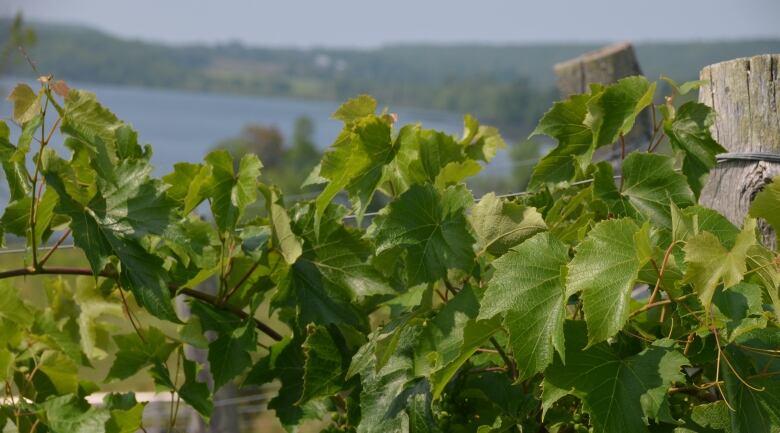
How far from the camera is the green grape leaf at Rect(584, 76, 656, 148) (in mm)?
1572

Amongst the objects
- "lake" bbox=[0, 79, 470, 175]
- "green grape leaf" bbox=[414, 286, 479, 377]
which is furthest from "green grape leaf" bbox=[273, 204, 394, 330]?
"lake" bbox=[0, 79, 470, 175]

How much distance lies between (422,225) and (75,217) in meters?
0.55

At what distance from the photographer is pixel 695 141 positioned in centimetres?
161

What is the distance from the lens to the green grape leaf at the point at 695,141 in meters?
1.60

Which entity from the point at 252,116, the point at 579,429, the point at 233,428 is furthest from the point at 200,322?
the point at 252,116

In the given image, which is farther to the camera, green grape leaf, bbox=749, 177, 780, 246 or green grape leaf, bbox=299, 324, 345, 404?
green grape leaf, bbox=299, 324, 345, 404

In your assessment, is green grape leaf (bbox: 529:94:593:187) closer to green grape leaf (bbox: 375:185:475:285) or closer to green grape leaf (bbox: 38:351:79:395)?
green grape leaf (bbox: 375:185:475:285)

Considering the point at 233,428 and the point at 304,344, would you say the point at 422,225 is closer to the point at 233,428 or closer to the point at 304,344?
the point at 304,344

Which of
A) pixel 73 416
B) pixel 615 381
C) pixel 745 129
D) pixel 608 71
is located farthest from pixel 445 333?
pixel 608 71

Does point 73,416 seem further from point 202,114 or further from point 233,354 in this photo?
point 202,114

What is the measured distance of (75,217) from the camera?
148cm

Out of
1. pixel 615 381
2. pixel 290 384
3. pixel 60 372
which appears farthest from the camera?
pixel 60 372

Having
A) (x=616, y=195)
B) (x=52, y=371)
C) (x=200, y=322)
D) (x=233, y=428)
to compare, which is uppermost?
(x=616, y=195)

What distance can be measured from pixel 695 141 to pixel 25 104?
3.68 ft
